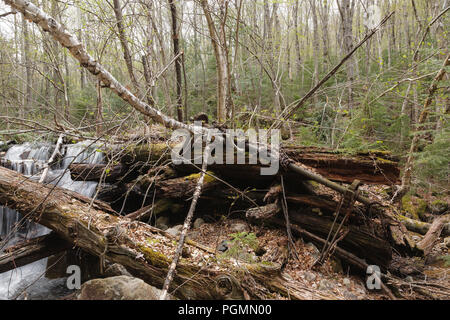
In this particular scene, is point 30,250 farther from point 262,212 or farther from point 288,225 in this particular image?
point 288,225

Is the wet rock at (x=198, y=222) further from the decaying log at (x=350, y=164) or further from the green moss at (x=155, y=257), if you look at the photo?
the decaying log at (x=350, y=164)

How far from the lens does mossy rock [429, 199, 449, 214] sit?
7.12m

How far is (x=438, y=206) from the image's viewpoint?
7.25m

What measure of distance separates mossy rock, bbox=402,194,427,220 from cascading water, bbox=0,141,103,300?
27.0ft

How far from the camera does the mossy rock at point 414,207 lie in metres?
6.63

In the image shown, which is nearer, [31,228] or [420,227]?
[420,227]

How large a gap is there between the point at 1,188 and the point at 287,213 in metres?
5.67

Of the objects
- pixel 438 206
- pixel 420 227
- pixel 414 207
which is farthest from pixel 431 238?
pixel 438 206

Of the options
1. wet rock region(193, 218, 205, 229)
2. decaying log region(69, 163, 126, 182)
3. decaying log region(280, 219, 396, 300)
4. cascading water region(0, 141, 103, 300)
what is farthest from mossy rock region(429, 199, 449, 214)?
decaying log region(69, 163, 126, 182)

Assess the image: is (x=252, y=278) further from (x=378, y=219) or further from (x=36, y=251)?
(x=36, y=251)

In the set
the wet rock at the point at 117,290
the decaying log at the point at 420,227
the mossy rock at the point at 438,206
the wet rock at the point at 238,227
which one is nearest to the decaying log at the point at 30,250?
the wet rock at the point at 117,290

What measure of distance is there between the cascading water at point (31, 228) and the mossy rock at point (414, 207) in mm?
8240

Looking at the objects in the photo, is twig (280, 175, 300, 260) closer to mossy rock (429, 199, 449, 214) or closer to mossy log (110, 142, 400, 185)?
mossy log (110, 142, 400, 185)

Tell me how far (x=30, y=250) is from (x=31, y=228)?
261cm
